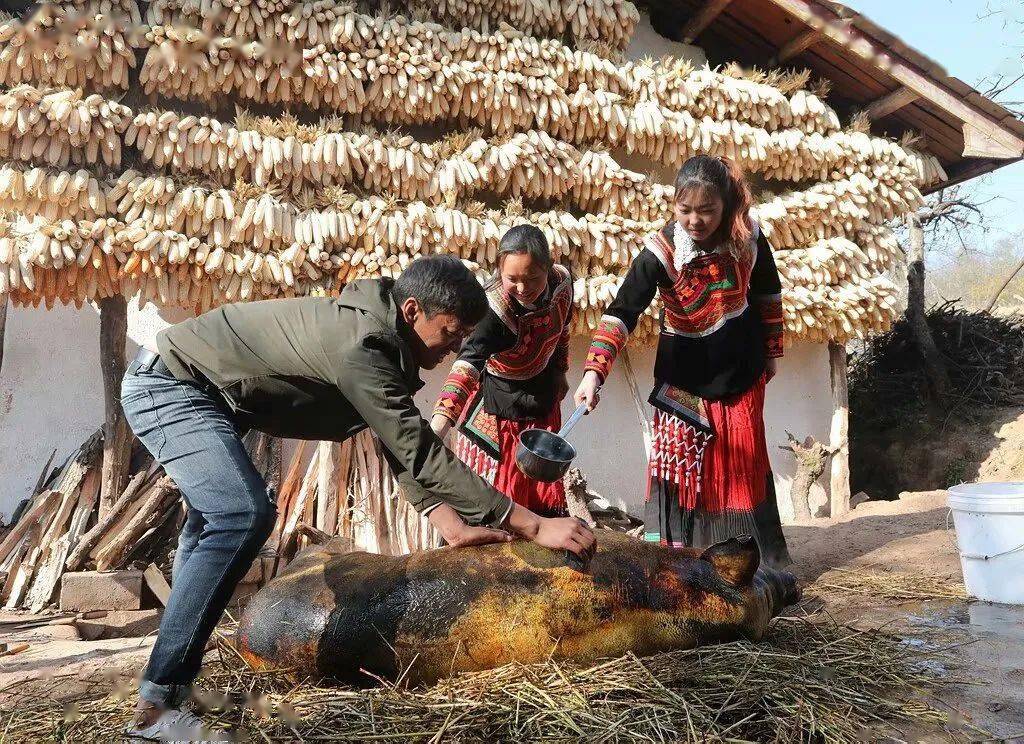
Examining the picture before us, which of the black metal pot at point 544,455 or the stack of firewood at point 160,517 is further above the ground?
the black metal pot at point 544,455

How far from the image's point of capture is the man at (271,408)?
246 centimetres

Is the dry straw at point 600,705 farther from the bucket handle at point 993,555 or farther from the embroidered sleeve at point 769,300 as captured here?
the embroidered sleeve at point 769,300

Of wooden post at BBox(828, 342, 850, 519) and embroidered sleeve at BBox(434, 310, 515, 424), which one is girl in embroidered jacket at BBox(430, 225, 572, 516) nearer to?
embroidered sleeve at BBox(434, 310, 515, 424)

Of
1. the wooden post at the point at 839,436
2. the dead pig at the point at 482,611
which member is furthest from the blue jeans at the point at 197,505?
the wooden post at the point at 839,436

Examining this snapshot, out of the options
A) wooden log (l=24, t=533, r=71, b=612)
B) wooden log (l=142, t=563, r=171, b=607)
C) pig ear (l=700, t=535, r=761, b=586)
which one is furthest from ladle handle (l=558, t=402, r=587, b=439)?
wooden log (l=24, t=533, r=71, b=612)

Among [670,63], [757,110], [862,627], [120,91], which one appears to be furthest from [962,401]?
[120,91]

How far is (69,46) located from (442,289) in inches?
175

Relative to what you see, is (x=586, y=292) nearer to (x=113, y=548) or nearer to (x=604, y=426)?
(x=604, y=426)

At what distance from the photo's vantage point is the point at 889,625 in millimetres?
3611

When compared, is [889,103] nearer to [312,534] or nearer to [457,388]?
[457,388]

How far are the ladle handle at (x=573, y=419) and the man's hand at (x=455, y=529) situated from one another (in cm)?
75

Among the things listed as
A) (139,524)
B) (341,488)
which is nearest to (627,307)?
(341,488)

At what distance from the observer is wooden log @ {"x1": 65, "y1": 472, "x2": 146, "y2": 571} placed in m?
5.04

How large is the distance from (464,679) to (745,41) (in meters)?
7.10
